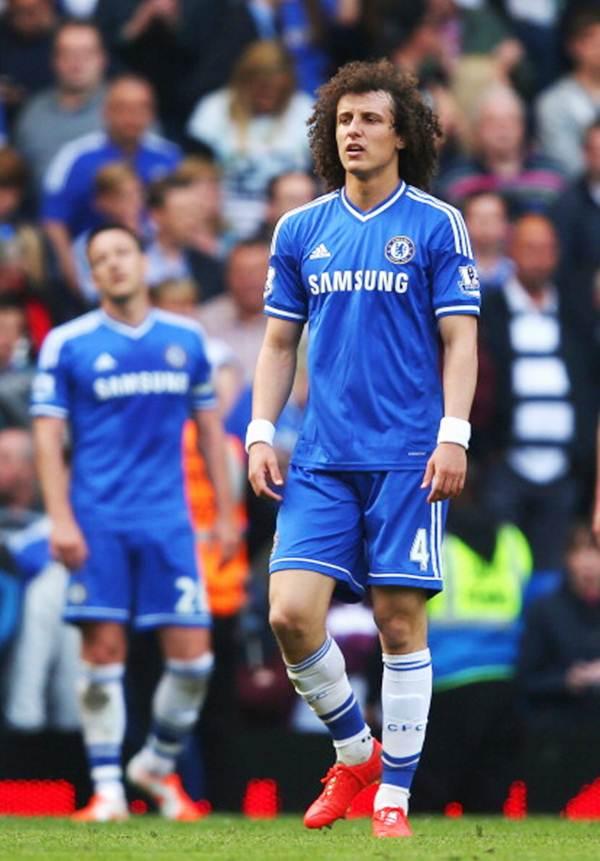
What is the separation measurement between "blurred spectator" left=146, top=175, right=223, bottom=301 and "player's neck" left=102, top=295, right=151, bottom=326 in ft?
11.0

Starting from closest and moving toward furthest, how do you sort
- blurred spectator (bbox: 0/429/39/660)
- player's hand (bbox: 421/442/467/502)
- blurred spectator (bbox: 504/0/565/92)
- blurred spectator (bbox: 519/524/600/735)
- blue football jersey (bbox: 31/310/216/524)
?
player's hand (bbox: 421/442/467/502), blue football jersey (bbox: 31/310/216/524), blurred spectator (bbox: 519/524/600/735), blurred spectator (bbox: 0/429/39/660), blurred spectator (bbox: 504/0/565/92)

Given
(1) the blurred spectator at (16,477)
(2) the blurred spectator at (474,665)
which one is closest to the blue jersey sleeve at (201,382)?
(2) the blurred spectator at (474,665)

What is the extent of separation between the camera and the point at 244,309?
1405 centimetres

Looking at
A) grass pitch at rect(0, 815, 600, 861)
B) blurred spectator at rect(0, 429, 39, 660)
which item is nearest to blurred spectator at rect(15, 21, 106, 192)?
blurred spectator at rect(0, 429, 39, 660)

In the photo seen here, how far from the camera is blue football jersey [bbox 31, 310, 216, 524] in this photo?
10.6 metres

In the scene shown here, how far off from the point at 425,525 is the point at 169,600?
2889 millimetres

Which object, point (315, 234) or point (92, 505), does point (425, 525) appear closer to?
point (315, 234)

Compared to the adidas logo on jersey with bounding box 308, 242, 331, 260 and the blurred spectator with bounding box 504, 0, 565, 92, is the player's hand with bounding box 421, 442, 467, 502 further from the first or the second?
the blurred spectator with bounding box 504, 0, 565, 92

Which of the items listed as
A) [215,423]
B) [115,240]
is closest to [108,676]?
[215,423]

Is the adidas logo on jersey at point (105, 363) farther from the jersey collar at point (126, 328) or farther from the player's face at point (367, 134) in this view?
the player's face at point (367, 134)

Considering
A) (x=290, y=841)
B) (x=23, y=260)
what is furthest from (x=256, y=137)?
(x=290, y=841)

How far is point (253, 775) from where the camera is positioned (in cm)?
1170

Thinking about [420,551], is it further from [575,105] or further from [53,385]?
[575,105]

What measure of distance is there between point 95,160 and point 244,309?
153cm
